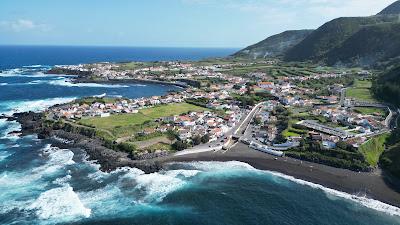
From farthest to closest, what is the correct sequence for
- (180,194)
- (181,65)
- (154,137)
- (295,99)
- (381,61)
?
1. (181,65)
2. (381,61)
3. (295,99)
4. (154,137)
5. (180,194)

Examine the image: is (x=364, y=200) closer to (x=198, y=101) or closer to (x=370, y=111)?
(x=370, y=111)

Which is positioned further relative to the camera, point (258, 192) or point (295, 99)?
point (295, 99)

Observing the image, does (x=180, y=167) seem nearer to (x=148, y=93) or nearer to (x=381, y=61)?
(x=148, y=93)

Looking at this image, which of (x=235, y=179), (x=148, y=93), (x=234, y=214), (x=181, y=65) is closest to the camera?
(x=234, y=214)

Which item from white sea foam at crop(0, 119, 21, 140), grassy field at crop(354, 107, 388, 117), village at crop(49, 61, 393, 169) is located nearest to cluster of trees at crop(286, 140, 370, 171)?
village at crop(49, 61, 393, 169)

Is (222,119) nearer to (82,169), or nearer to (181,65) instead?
(82,169)

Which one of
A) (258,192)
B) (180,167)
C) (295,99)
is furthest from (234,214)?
(295,99)

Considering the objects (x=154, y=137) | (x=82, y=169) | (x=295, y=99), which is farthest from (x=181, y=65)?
(x=82, y=169)

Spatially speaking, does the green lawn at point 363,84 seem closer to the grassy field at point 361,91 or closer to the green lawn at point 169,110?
the grassy field at point 361,91
